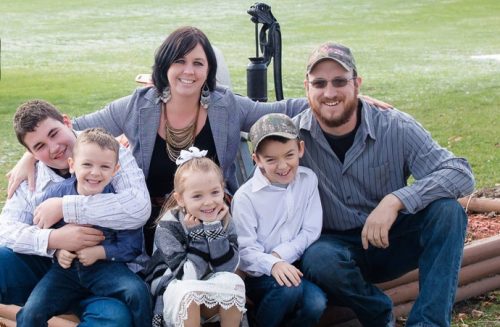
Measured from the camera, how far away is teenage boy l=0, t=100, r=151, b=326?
4254 mm

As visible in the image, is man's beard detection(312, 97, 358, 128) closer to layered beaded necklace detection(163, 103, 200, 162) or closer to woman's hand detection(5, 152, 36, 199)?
layered beaded necklace detection(163, 103, 200, 162)

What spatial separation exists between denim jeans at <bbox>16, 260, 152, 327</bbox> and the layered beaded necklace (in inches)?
30.6

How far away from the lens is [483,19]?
3041 cm

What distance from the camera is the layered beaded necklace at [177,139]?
16.0ft

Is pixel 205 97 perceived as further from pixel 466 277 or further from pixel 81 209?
pixel 466 277

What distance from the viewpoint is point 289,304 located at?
168 inches

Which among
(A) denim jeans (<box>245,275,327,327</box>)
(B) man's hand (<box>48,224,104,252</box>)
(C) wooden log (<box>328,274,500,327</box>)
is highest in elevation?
(B) man's hand (<box>48,224,104,252</box>)

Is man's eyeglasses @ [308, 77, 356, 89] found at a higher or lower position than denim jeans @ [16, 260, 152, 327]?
higher

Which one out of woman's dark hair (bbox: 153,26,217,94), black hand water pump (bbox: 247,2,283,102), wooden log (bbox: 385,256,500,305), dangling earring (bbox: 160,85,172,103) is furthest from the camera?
black hand water pump (bbox: 247,2,283,102)

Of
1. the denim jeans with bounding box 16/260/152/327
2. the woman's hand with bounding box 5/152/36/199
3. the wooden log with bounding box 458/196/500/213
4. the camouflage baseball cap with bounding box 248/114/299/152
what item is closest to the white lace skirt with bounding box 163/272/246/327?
the denim jeans with bounding box 16/260/152/327

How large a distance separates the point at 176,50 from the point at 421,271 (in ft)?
5.33

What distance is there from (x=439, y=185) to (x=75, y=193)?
5.56 ft

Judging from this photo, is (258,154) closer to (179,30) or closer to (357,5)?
(179,30)

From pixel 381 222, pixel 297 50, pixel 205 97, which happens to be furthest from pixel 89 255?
pixel 297 50
